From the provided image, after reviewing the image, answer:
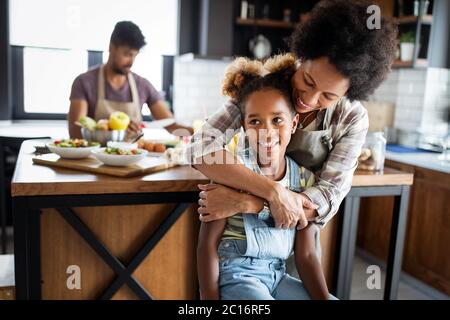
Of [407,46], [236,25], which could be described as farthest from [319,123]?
[236,25]

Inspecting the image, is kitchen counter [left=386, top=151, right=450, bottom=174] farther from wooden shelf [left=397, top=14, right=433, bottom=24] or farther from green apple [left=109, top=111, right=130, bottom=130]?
green apple [left=109, top=111, right=130, bottom=130]

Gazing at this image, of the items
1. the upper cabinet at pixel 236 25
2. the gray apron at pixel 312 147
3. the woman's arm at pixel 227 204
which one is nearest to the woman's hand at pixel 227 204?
the woman's arm at pixel 227 204

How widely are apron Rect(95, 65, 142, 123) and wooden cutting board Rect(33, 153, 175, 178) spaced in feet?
2.30

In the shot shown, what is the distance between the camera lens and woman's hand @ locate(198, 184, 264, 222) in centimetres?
126

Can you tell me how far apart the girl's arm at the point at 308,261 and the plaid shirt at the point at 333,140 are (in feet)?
0.19

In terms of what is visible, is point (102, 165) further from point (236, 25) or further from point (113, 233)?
point (236, 25)

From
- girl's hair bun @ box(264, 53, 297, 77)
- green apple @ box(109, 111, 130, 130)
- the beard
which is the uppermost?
girl's hair bun @ box(264, 53, 297, 77)

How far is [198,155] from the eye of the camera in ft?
4.40

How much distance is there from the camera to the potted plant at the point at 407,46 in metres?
3.27

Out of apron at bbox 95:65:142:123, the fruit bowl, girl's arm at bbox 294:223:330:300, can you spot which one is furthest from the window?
girl's arm at bbox 294:223:330:300

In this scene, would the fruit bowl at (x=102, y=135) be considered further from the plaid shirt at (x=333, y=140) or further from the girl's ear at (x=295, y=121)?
the girl's ear at (x=295, y=121)
